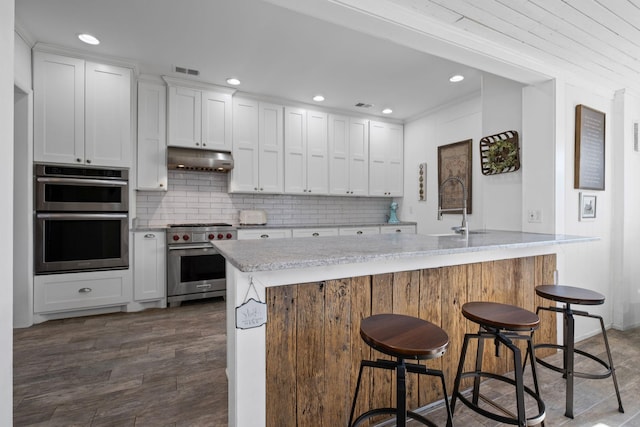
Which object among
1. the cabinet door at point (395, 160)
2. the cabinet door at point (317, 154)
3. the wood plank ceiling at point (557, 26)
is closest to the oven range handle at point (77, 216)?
the cabinet door at point (317, 154)

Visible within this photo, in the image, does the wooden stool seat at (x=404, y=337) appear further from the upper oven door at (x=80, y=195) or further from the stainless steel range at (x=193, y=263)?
the upper oven door at (x=80, y=195)

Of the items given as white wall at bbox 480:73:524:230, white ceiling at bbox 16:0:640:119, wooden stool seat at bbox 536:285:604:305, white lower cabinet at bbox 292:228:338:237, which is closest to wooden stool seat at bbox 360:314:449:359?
wooden stool seat at bbox 536:285:604:305

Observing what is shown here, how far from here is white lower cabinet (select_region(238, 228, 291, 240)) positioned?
3.99 meters

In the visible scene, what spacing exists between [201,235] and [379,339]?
302 centimetres

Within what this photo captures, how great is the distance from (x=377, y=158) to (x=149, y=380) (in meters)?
4.23

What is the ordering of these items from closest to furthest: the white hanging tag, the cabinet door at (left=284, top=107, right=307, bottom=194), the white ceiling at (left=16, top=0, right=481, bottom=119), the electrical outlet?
the white hanging tag < the white ceiling at (left=16, top=0, right=481, bottom=119) < the electrical outlet < the cabinet door at (left=284, top=107, right=307, bottom=194)

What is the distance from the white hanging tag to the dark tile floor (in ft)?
2.57

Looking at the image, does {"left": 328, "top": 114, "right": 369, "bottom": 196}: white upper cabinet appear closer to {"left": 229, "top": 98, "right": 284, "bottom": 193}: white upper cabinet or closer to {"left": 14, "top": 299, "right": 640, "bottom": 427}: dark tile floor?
{"left": 229, "top": 98, "right": 284, "bottom": 193}: white upper cabinet

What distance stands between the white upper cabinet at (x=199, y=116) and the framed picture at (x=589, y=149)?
368 cm

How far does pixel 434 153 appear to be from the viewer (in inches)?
187

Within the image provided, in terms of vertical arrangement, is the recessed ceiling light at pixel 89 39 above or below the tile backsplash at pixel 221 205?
above

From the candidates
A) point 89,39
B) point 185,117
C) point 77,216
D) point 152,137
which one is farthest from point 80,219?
point 89,39

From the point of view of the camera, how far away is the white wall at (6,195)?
1.20 metres

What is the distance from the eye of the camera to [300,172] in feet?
15.1
